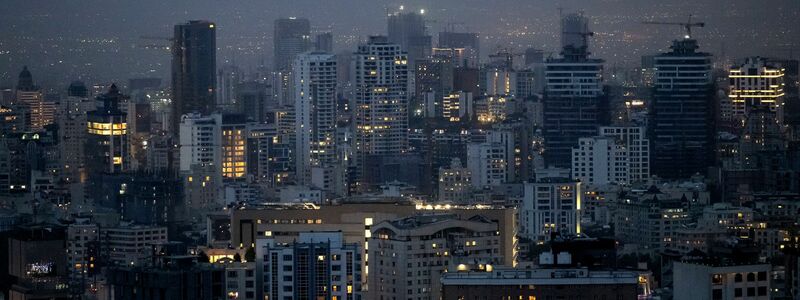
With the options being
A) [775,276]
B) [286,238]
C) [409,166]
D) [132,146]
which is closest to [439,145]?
[409,166]

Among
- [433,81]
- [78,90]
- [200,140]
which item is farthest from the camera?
[433,81]

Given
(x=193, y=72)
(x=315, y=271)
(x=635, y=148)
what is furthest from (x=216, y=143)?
(x=315, y=271)

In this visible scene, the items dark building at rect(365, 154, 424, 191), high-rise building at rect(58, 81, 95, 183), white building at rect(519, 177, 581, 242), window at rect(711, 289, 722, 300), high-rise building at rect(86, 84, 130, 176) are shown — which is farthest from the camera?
high-rise building at rect(86, 84, 130, 176)

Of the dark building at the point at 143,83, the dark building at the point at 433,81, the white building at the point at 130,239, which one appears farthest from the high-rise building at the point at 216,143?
the white building at the point at 130,239

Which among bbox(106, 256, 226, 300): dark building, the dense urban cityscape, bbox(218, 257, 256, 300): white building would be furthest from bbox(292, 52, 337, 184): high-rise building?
bbox(106, 256, 226, 300): dark building

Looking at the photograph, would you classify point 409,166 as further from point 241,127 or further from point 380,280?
point 380,280

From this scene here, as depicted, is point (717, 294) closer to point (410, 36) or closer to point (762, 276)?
point (762, 276)

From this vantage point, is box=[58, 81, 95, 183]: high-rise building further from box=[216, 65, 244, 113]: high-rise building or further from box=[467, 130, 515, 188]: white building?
box=[467, 130, 515, 188]: white building
